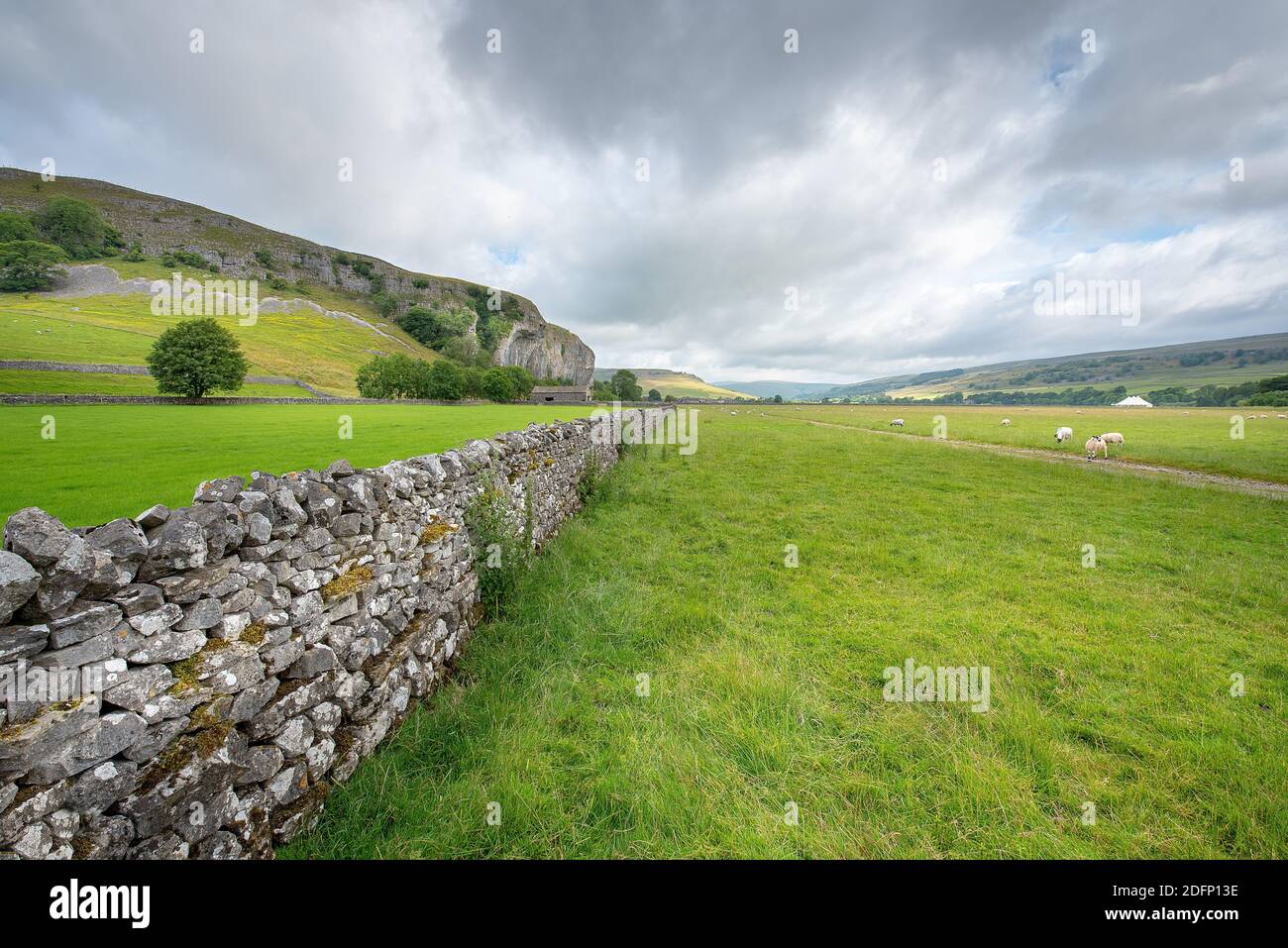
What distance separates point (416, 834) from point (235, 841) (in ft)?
3.34

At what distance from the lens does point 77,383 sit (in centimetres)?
4119

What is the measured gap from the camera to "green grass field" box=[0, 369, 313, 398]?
36744 millimetres

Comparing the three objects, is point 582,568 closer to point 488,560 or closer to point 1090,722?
point 488,560

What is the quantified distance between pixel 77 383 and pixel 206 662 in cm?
6169

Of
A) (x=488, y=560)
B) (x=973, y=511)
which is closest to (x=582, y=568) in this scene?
(x=488, y=560)

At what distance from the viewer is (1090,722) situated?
4312 mm
